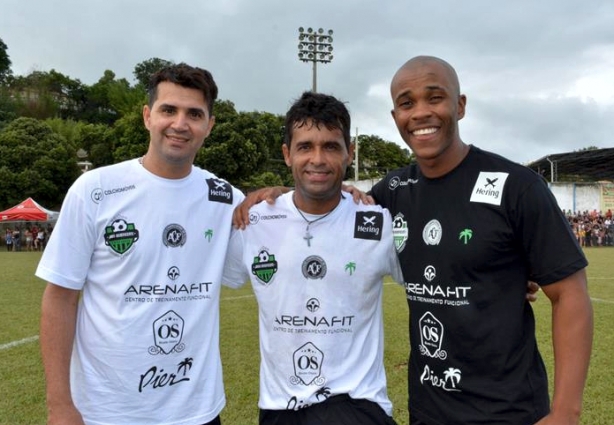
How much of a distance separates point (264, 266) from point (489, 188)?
1.23 m

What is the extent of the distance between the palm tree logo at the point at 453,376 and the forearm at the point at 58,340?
1740mm

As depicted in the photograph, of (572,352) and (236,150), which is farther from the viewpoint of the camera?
(236,150)

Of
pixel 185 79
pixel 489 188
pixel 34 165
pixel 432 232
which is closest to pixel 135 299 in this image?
pixel 185 79

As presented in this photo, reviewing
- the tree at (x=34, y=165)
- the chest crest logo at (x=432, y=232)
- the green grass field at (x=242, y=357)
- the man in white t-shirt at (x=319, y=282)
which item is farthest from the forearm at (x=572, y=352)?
the tree at (x=34, y=165)

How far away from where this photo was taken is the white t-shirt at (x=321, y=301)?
258 centimetres

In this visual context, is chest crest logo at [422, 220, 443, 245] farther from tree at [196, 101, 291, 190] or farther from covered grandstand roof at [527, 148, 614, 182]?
covered grandstand roof at [527, 148, 614, 182]

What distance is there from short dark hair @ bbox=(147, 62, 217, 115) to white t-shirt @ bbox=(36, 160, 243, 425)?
0.49m

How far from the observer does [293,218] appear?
9.24ft

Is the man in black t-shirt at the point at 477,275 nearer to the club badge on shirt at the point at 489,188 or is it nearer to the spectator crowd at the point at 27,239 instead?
the club badge on shirt at the point at 489,188

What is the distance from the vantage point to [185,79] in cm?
270

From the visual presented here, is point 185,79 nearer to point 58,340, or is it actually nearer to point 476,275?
point 58,340

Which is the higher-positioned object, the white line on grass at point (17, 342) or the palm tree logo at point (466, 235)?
the palm tree logo at point (466, 235)

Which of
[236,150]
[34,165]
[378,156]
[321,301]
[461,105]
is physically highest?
[378,156]

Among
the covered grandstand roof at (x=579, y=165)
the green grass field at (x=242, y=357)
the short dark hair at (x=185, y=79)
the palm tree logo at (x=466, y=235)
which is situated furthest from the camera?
the covered grandstand roof at (x=579, y=165)
